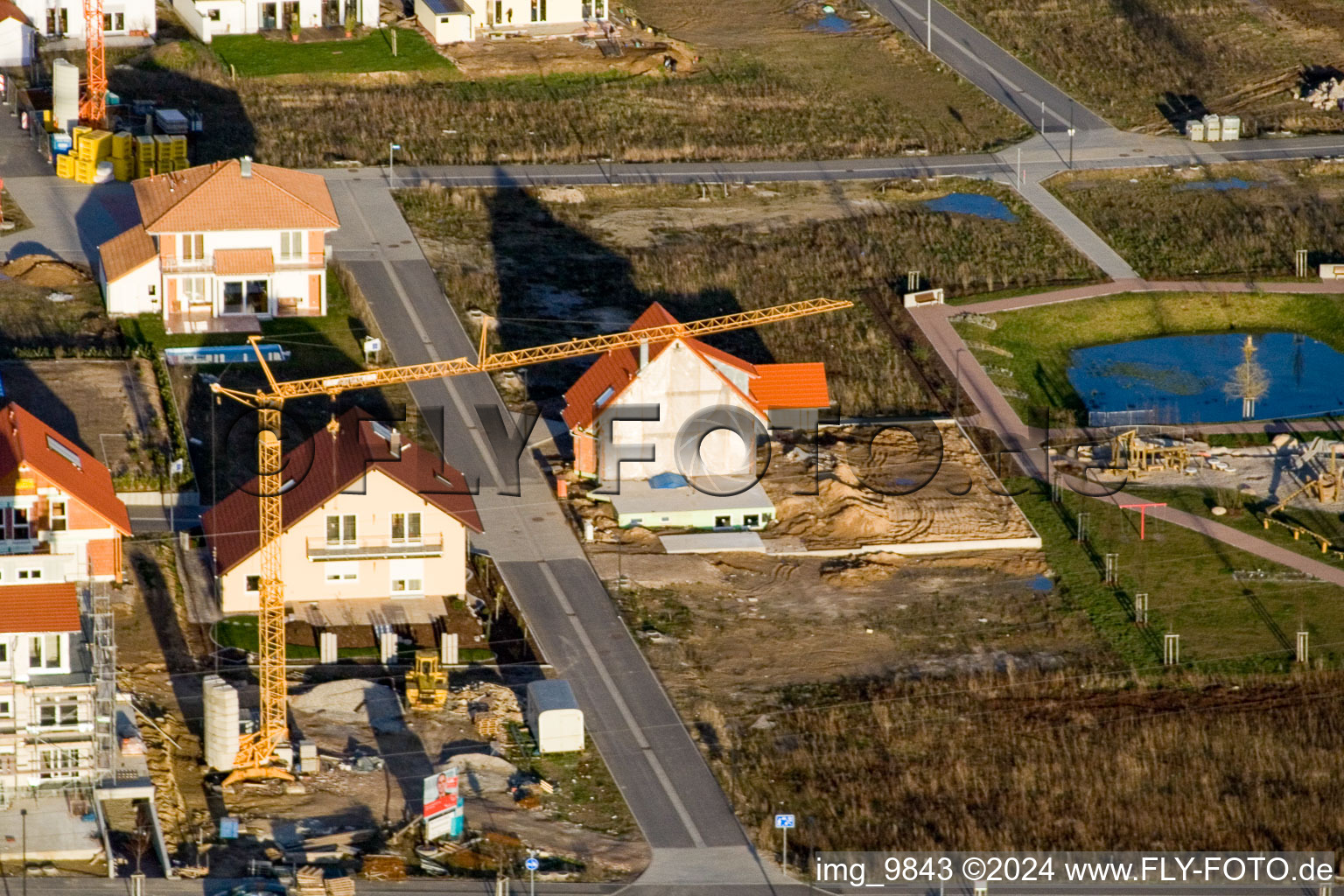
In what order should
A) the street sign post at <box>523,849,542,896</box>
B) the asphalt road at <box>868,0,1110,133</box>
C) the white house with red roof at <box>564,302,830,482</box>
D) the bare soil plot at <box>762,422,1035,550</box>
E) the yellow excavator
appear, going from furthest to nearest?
the asphalt road at <box>868,0,1110,133</box>
the white house with red roof at <box>564,302,830,482</box>
the bare soil plot at <box>762,422,1035,550</box>
the yellow excavator
the street sign post at <box>523,849,542,896</box>

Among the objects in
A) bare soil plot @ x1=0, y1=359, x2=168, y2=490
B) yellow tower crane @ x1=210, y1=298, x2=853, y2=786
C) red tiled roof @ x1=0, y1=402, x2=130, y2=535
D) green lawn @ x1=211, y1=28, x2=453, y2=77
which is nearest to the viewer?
yellow tower crane @ x1=210, y1=298, x2=853, y2=786

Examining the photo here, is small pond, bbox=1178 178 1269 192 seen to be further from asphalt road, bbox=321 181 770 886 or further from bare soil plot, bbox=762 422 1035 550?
asphalt road, bbox=321 181 770 886

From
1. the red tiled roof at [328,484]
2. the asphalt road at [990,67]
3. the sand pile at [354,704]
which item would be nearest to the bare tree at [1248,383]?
the asphalt road at [990,67]

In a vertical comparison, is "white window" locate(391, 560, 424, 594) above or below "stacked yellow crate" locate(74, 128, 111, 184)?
below

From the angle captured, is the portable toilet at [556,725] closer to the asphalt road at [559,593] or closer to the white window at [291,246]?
the asphalt road at [559,593]

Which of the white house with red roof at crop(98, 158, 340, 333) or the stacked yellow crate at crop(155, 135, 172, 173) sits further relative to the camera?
the stacked yellow crate at crop(155, 135, 172, 173)

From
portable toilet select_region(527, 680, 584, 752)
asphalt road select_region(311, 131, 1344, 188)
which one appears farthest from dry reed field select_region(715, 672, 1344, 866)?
asphalt road select_region(311, 131, 1344, 188)
